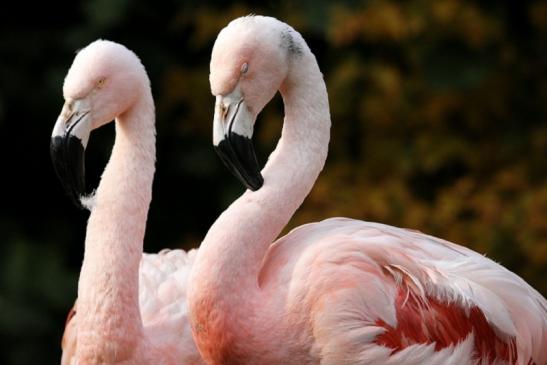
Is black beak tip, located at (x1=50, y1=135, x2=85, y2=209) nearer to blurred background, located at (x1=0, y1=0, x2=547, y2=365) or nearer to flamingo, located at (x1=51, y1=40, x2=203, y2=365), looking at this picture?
flamingo, located at (x1=51, y1=40, x2=203, y2=365)

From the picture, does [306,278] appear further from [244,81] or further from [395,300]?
[244,81]

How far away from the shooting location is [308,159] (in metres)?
3.86

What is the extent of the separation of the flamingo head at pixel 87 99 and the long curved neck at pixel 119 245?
10 centimetres

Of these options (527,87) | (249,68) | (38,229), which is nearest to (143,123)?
(249,68)

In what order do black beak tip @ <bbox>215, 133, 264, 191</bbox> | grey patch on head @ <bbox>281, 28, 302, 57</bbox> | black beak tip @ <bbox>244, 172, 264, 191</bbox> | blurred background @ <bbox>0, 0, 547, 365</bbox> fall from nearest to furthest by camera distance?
black beak tip @ <bbox>215, 133, 264, 191</bbox> → black beak tip @ <bbox>244, 172, 264, 191</bbox> → grey patch on head @ <bbox>281, 28, 302, 57</bbox> → blurred background @ <bbox>0, 0, 547, 365</bbox>

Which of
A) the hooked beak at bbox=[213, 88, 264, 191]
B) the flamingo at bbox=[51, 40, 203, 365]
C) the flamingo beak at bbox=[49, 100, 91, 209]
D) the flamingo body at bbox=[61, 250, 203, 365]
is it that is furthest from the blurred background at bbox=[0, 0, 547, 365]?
the hooked beak at bbox=[213, 88, 264, 191]

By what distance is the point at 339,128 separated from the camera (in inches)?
319

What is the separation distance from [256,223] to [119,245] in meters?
0.53

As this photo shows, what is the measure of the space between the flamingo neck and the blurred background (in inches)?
135

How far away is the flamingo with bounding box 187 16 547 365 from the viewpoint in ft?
11.8

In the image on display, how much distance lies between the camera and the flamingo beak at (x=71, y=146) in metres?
3.75

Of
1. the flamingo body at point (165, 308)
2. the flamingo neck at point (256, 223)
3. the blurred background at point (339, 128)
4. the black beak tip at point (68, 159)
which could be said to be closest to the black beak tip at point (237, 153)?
the flamingo neck at point (256, 223)

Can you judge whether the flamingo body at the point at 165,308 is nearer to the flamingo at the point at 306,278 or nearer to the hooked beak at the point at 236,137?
the flamingo at the point at 306,278

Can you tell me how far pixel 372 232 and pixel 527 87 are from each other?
15.2 feet
